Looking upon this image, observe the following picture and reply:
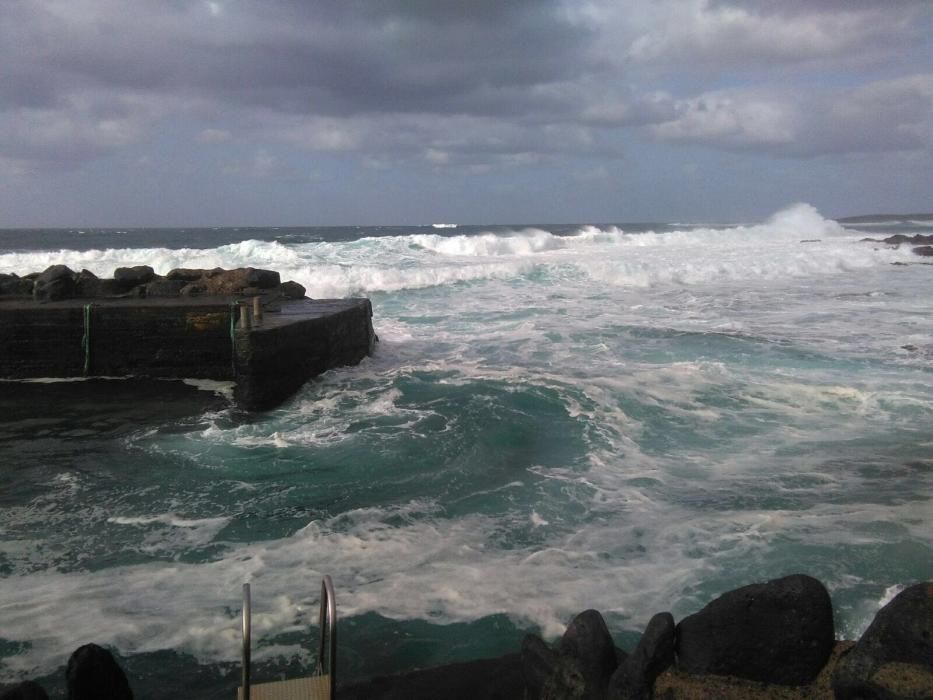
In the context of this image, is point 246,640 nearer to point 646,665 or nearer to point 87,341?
point 646,665

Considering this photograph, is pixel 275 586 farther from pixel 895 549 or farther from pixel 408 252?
pixel 408 252

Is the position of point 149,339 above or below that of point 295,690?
above

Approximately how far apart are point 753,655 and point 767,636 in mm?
109

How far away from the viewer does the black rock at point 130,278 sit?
13.3m

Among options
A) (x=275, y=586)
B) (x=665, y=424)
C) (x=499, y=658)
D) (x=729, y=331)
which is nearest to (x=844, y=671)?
(x=499, y=658)

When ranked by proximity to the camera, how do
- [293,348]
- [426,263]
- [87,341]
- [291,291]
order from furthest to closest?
[426,263]
[291,291]
[87,341]
[293,348]

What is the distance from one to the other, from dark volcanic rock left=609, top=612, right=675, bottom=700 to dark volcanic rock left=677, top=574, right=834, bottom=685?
9cm

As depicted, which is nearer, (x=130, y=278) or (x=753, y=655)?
(x=753, y=655)

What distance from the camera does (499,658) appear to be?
420cm

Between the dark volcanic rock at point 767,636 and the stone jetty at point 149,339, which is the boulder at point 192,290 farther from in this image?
the dark volcanic rock at point 767,636

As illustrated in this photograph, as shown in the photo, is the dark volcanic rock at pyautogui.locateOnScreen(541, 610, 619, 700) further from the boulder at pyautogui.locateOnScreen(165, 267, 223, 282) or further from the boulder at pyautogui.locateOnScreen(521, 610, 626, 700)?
the boulder at pyautogui.locateOnScreen(165, 267, 223, 282)

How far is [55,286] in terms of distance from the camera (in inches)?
482

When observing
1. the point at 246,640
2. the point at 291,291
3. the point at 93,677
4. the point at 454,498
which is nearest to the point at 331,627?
the point at 246,640

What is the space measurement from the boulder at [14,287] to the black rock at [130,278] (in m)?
1.58
